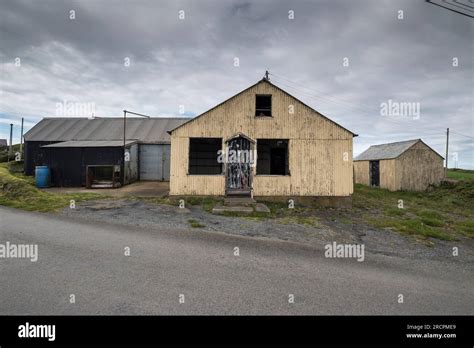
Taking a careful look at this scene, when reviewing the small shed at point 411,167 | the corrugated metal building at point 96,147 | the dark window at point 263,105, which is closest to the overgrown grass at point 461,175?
the small shed at point 411,167

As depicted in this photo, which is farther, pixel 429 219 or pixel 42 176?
pixel 42 176

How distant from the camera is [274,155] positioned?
1745 cm

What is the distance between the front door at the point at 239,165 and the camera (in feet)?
43.7

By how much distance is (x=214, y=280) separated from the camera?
4246 mm

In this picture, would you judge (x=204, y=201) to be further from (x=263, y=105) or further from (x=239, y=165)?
(x=263, y=105)

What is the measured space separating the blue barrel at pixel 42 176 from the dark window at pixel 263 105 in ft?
52.0

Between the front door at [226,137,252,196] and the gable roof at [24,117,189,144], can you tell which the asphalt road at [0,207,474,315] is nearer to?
the front door at [226,137,252,196]

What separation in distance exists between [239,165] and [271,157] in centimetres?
469

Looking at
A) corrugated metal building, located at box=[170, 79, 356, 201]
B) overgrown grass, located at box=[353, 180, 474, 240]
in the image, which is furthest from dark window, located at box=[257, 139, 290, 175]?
overgrown grass, located at box=[353, 180, 474, 240]

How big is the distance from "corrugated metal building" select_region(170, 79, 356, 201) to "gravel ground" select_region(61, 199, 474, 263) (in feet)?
7.47

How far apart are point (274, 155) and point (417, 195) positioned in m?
12.9

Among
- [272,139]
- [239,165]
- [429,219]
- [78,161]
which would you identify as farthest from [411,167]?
[78,161]
